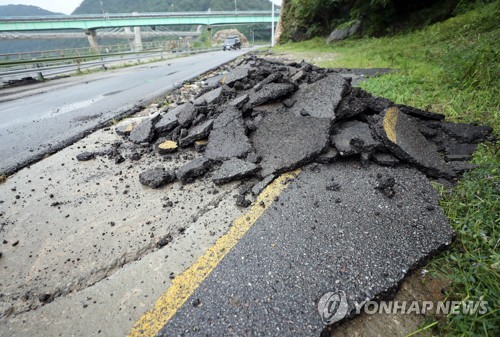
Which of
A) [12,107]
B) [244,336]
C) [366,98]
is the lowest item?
[12,107]

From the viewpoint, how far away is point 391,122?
282 cm

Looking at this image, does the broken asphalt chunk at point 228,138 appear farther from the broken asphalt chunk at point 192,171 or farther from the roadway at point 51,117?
the roadway at point 51,117

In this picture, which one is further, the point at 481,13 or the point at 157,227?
the point at 481,13

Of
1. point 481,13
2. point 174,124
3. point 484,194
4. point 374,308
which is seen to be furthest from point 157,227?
point 481,13

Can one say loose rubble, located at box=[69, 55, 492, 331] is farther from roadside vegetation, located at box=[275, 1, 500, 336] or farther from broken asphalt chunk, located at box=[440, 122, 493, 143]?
roadside vegetation, located at box=[275, 1, 500, 336]

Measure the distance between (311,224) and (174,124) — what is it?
8.82 ft

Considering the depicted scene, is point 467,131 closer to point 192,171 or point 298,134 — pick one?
point 298,134

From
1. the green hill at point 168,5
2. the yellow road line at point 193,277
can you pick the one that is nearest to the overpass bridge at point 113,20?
the yellow road line at point 193,277

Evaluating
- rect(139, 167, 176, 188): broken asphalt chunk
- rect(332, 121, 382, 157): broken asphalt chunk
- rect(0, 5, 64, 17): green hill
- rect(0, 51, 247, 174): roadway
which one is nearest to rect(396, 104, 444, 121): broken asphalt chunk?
rect(332, 121, 382, 157): broken asphalt chunk

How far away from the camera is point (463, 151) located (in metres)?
2.76

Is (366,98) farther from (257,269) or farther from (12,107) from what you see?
(12,107)

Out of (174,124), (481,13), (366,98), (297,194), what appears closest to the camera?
(297,194)

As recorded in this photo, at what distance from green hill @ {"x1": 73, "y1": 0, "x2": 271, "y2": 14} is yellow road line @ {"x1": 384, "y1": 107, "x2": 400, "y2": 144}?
96.0 metres

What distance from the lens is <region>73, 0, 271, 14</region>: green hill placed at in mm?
95125
